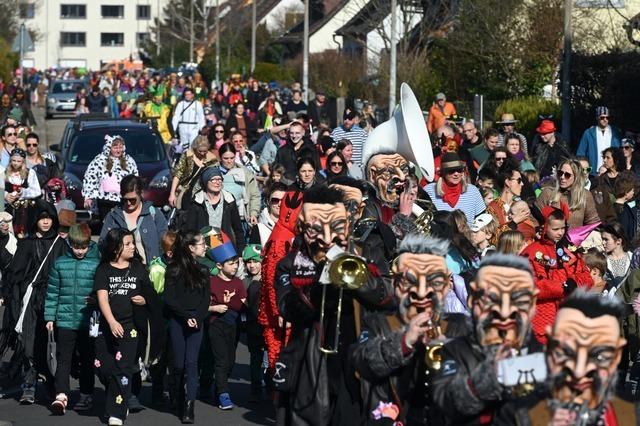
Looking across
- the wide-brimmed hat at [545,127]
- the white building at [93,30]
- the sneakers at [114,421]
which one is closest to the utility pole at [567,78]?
the wide-brimmed hat at [545,127]

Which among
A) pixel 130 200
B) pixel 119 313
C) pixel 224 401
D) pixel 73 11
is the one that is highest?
pixel 73 11

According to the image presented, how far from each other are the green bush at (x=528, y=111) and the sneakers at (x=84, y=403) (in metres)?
15.9

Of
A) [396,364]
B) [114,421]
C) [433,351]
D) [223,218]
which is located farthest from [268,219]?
[433,351]

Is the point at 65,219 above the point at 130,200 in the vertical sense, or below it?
below

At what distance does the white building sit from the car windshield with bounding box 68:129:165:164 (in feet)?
332

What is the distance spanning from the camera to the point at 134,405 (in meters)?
11.2

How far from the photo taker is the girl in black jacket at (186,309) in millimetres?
10688

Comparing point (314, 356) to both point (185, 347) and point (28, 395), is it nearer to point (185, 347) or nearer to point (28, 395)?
point (185, 347)

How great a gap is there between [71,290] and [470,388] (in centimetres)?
614

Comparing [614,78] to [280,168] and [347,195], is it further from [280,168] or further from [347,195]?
[347,195]

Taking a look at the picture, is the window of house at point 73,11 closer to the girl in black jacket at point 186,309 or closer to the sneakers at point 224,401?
the sneakers at point 224,401

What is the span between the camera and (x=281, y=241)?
988cm

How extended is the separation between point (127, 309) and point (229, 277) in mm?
894

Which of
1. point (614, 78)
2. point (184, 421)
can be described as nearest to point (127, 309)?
point (184, 421)
